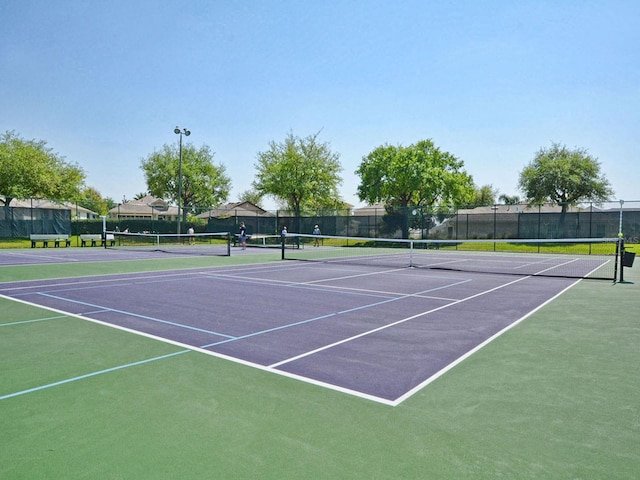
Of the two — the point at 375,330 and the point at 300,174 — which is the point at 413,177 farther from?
the point at 375,330

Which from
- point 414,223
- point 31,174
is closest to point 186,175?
point 31,174

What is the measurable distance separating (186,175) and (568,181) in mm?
46738

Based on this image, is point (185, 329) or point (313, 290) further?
point (313, 290)

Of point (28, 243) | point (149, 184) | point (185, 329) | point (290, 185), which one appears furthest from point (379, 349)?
point (149, 184)

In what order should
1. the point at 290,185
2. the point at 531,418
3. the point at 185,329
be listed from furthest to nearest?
the point at 290,185 < the point at 185,329 < the point at 531,418

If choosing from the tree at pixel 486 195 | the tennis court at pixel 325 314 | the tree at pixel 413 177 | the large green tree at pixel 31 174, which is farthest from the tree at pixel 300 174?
the tree at pixel 486 195

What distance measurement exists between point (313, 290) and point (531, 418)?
7682mm

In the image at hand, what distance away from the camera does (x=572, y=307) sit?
355 inches

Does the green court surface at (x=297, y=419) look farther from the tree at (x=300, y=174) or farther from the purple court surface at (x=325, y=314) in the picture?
the tree at (x=300, y=174)

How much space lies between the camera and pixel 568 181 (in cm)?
4112

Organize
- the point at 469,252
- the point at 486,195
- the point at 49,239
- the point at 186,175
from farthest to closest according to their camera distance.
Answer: the point at 486,195 < the point at 186,175 < the point at 49,239 < the point at 469,252

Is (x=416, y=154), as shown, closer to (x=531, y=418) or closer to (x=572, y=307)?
(x=572, y=307)

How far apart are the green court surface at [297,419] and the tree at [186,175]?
61.3 meters

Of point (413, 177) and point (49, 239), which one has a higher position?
point (413, 177)
